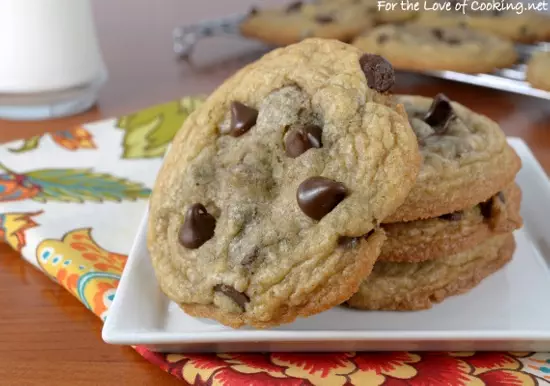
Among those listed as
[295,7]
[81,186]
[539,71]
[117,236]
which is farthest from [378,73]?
[295,7]

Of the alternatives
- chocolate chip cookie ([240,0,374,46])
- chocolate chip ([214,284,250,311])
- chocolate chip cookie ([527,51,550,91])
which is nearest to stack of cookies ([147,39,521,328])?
chocolate chip ([214,284,250,311])

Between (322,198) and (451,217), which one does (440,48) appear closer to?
(451,217)

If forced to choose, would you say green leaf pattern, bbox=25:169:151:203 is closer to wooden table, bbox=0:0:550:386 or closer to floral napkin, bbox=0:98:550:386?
floral napkin, bbox=0:98:550:386

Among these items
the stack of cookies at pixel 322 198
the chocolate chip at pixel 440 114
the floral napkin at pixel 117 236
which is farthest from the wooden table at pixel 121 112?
the chocolate chip at pixel 440 114

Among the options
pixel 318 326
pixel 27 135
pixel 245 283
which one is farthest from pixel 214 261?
pixel 27 135

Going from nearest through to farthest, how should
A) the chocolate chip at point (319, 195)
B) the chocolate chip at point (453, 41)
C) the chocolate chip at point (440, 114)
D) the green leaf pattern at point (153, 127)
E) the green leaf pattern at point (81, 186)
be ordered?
the chocolate chip at point (319, 195)
the chocolate chip at point (440, 114)
the green leaf pattern at point (81, 186)
the green leaf pattern at point (153, 127)
the chocolate chip at point (453, 41)

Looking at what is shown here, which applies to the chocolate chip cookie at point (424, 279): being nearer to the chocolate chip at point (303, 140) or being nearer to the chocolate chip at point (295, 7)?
the chocolate chip at point (303, 140)
